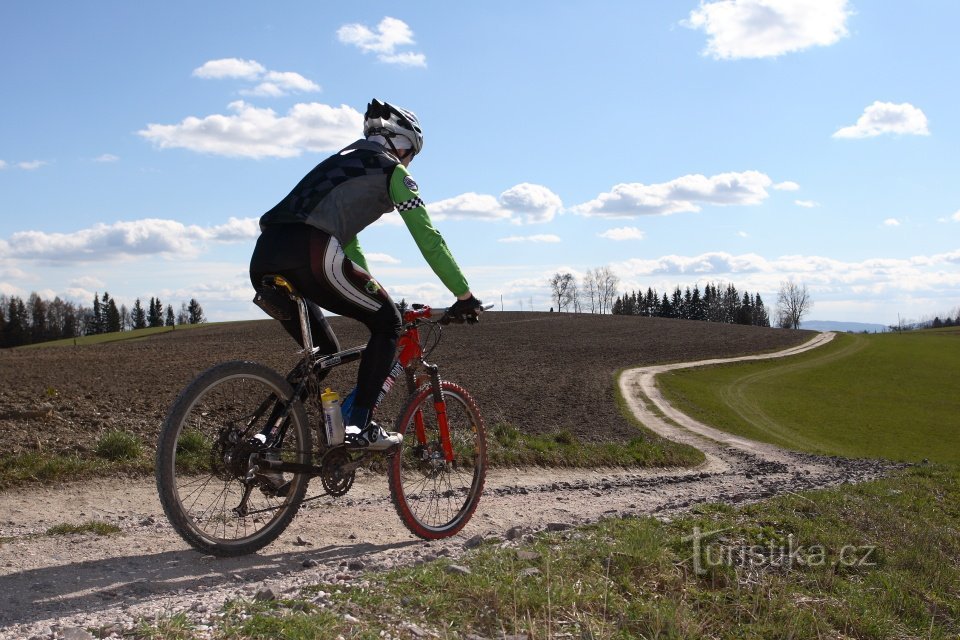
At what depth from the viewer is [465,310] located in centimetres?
565

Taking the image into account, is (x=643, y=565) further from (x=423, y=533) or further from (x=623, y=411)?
(x=623, y=411)

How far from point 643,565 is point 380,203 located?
115 inches

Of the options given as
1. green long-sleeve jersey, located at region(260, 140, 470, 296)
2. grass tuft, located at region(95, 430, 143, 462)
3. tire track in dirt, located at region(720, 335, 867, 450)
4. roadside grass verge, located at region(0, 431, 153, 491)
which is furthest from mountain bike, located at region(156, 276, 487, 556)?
tire track in dirt, located at region(720, 335, 867, 450)

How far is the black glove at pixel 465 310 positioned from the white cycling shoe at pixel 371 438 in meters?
0.94

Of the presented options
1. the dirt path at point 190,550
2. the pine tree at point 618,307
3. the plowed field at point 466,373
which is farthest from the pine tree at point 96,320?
the dirt path at point 190,550

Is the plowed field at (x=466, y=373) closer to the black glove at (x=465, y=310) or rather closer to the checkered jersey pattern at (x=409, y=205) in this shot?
the black glove at (x=465, y=310)

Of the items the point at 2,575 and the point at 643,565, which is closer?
the point at 2,575

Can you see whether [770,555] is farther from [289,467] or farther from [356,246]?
[356,246]

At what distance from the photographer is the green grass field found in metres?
33.5

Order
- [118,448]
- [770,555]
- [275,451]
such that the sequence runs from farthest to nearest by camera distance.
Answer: [118,448] < [770,555] < [275,451]

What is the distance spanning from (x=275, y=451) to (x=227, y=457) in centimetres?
32

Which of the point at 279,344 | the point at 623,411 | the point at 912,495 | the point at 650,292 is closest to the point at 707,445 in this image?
the point at 623,411

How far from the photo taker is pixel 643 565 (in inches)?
191

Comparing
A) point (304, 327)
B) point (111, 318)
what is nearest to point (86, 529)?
point (304, 327)
